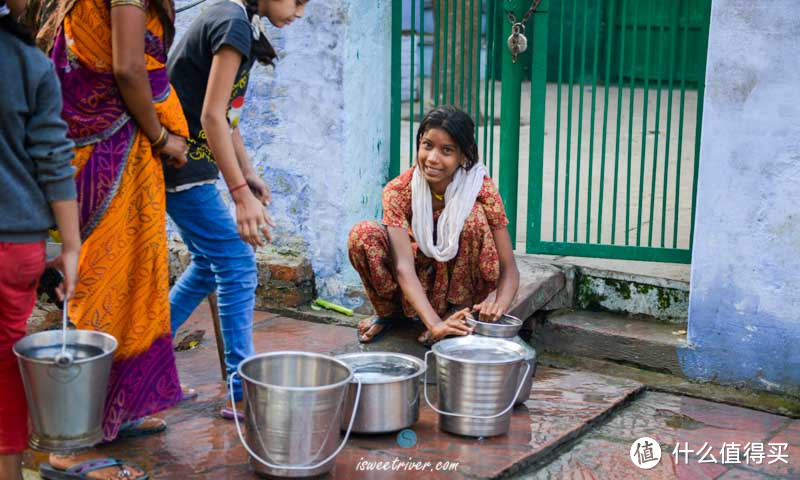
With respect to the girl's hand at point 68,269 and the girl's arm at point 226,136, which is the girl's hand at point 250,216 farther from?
the girl's hand at point 68,269

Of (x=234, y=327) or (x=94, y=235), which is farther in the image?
(x=234, y=327)

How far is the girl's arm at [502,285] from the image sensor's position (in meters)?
3.82

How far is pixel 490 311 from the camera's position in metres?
3.81

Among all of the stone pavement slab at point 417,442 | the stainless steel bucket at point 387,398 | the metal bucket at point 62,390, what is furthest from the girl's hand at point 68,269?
the stainless steel bucket at point 387,398

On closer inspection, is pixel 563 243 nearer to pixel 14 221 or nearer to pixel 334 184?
pixel 334 184

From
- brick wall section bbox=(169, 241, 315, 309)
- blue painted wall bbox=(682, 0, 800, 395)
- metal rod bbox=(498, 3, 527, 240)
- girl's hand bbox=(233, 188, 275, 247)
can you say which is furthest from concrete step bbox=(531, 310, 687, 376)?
girl's hand bbox=(233, 188, 275, 247)

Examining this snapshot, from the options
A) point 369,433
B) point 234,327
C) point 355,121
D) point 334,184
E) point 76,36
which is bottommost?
point 369,433

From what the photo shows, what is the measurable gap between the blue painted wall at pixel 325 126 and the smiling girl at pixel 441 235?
685mm

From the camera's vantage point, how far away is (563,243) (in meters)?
4.78

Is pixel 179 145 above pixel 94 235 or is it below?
above

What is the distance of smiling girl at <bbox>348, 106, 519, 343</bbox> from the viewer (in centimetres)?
391

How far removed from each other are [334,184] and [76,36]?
1.96 m

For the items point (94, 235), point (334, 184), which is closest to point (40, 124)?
point (94, 235)

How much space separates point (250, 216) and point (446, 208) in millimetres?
1109
